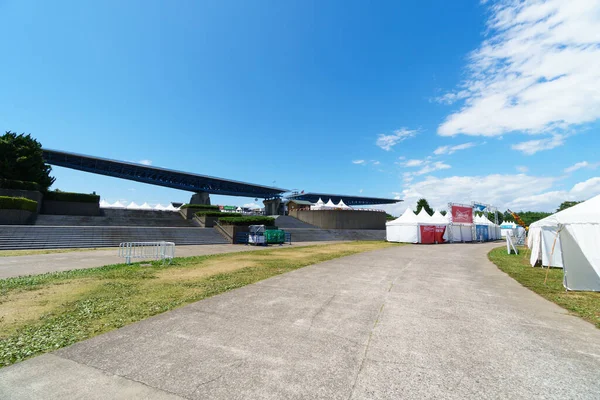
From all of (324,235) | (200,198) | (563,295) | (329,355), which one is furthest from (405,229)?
(200,198)

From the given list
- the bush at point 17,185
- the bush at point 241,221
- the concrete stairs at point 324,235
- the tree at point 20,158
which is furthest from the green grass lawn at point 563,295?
the tree at point 20,158

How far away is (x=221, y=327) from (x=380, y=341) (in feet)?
8.37

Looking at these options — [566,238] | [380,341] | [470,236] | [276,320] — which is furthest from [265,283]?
[470,236]

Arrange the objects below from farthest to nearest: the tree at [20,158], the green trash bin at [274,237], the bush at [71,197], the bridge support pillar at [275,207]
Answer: the bridge support pillar at [275,207] → the bush at [71,197] → the tree at [20,158] → the green trash bin at [274,237]

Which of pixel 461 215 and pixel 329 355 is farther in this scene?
pixel 461 215

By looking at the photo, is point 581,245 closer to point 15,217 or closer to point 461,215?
point 461,215

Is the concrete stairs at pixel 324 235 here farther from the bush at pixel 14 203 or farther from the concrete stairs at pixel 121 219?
the bush at pixel 14 203

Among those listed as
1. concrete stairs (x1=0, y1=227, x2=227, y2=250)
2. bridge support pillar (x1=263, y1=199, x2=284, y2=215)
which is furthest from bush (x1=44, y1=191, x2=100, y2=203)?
bridge support pillar (x1=263, y1=199, x2=284, y2=215)

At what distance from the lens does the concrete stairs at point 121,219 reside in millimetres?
26484

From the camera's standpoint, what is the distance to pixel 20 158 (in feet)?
95.0

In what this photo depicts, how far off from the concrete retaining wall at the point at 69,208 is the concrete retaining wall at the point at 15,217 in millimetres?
7821

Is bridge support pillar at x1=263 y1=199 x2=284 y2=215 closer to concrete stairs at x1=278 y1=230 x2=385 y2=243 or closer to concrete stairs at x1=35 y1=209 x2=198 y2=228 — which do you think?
concrete stairs at x1=278 y1=230 x2=385 y2=243

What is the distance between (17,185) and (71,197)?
5422mm

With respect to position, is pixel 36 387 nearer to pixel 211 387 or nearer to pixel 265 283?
pixel 211 387
